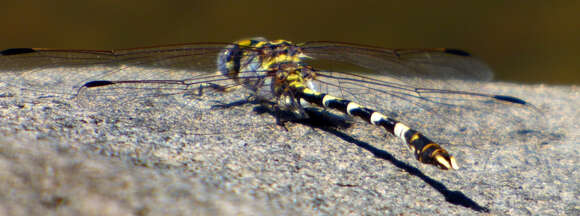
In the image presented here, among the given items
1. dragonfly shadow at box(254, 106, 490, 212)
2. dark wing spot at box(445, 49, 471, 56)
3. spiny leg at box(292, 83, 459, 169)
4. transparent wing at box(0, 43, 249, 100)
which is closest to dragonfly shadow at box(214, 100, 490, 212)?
dragonfly shadow at box(254, 106, 490, 212)

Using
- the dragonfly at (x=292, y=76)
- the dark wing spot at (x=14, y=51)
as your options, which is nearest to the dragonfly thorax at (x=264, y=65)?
the dragonfly at (x=292, y=76)

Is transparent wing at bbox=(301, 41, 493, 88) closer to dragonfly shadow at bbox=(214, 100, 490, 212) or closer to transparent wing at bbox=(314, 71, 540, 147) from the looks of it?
transparent wing at bbox=(314, 71, 540, 147)

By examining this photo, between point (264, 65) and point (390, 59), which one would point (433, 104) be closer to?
point (390, 59)

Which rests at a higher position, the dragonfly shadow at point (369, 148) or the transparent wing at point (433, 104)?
the transparent wing at point (433, 104)

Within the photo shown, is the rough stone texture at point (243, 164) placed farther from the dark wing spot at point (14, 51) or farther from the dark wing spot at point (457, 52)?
the dark wing spot at point (457, 52)

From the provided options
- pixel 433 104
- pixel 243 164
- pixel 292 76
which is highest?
pixel 292 76

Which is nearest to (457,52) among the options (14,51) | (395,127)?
(395,127)

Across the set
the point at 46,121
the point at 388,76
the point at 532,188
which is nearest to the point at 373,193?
the point at 532,188

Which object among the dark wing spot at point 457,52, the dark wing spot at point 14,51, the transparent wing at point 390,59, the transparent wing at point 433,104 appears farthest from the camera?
the dark wing spot at point 457,52
